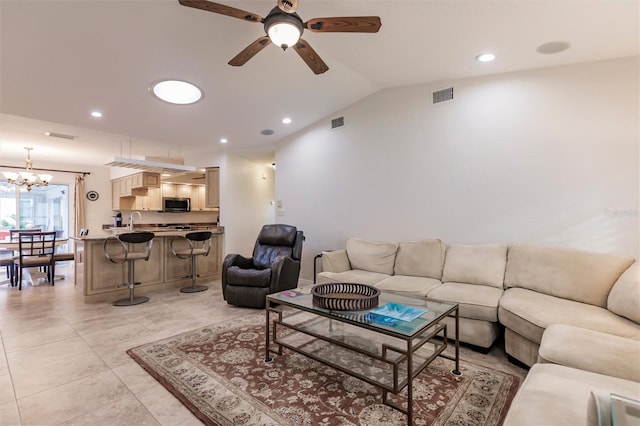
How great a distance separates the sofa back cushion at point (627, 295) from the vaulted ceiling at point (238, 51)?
1.93 metres

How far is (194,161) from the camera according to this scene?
6.67 metres

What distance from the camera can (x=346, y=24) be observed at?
1.98m

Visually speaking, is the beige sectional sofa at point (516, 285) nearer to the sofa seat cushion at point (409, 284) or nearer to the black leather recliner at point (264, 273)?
the sofa seat cushion at point (409, 284)

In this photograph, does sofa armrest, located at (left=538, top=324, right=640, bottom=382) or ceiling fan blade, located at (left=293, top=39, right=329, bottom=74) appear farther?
ceiling fan blade, located at (left=293, top=39, right=329, bottom=74)

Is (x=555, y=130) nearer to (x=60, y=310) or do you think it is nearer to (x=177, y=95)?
(x=177, y=95)

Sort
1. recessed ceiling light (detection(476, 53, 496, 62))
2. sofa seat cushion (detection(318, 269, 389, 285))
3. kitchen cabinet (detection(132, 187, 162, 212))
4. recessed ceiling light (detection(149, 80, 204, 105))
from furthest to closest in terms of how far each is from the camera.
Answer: kitchen cabinet (detection(132, 187, 162, 212)), recessed ceiling light (detection(149, 80, 204, 105)), sofa seat cushion (detection(318, 269, 389, 285)), recessed ceiling light (detection(476, 53, 496, 62))

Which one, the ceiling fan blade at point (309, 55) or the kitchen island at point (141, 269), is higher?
the ceiling fan blade at point (309, 55)

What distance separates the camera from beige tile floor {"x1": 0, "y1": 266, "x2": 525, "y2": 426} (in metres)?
1.80

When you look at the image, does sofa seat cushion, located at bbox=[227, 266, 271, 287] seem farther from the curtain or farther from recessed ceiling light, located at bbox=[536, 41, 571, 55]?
the curtain

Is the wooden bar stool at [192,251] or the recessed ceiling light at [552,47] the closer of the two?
the recessed ceiling light at [552,47]

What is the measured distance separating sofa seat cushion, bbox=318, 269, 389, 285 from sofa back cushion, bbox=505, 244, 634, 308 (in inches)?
52.3

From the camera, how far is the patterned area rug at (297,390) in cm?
174

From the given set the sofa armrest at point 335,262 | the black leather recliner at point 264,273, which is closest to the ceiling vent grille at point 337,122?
the black leather recliner at point 264,273

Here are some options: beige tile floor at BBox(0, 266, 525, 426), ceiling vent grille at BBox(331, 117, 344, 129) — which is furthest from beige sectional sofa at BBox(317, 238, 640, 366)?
ceiling vent grille at BBox(331, 117, 344, 129)
